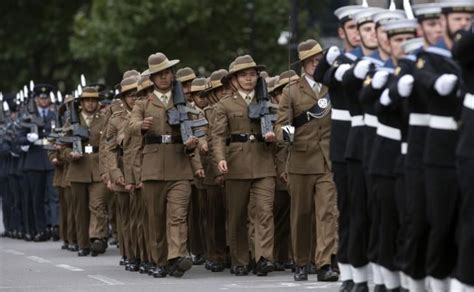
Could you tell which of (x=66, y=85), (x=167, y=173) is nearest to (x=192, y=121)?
(x=167, y=173)

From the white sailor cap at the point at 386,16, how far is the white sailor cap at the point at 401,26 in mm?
245

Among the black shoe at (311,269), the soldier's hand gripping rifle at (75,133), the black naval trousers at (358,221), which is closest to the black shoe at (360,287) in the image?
the black naval trousers at (358,221)

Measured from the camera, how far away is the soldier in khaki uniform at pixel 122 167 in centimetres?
2250

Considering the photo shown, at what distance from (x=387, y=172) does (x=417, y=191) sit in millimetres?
970

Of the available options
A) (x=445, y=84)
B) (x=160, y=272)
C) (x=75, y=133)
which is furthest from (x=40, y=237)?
(x=445, y=84)

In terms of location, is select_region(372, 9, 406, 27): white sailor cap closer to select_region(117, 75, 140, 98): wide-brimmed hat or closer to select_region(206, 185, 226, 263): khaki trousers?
select_region(206, 185, 226, 263): khaki trousers

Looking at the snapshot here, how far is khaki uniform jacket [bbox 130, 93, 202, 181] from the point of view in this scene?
67.2 feet

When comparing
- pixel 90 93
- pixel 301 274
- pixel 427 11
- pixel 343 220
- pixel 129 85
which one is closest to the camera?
pixel 427 11

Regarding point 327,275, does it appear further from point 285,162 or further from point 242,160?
point 285,162

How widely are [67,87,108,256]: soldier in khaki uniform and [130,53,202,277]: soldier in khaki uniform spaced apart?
5.06m

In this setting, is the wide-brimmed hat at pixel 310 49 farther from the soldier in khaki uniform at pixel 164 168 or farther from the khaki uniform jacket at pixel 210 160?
the khaki uniform jacket at pixel 210 160

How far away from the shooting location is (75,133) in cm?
2631

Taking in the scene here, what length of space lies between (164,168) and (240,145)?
2.82 ft

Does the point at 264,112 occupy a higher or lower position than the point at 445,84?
lower
